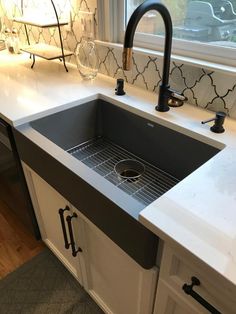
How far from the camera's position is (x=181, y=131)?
1.00 meters

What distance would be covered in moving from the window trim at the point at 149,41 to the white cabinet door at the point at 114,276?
2.66 ft

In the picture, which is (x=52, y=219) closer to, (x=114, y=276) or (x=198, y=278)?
(x=114, y=276)

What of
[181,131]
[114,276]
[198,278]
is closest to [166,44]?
[181,131]

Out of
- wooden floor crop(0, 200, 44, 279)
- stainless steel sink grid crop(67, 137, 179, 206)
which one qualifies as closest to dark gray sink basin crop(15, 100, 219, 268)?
stainless steel sink grid crop(67, 137, 179, 206)

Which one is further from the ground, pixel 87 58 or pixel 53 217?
pixel 87 58

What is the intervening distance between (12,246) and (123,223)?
1.22m

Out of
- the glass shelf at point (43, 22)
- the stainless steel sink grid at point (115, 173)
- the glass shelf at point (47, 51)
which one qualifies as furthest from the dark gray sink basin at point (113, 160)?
the glass shelf at point (43, 22)

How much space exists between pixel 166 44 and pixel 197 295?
812mm

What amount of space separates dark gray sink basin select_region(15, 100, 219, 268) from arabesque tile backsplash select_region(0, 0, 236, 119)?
21 centimetres

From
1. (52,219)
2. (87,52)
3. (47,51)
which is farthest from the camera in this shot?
(47,51)

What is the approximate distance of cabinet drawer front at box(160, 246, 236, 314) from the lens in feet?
1.74

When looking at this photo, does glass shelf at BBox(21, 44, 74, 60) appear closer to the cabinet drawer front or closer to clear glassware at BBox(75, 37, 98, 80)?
clear glassware at BBox(75, 37, 98, 80)

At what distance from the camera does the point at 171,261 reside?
66 cm

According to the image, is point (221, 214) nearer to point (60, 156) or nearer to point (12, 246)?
point (60, 156)
